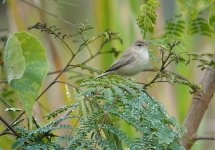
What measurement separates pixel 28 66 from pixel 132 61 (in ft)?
5.51

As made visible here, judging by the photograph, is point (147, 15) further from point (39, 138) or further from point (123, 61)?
point (123, 61)

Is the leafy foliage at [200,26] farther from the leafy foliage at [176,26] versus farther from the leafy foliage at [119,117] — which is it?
the leafy foliage at [119,117]

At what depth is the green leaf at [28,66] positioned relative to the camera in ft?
3.57

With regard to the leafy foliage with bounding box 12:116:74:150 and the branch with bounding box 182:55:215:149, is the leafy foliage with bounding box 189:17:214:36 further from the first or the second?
the leafy foliage with bounding box 12:116:74:150

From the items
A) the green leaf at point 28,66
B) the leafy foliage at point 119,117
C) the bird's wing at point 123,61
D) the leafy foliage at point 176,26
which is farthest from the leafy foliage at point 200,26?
the green leaf at point 28,66

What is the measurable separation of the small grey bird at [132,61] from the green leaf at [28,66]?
1.29 metres

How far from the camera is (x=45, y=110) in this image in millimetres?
2416

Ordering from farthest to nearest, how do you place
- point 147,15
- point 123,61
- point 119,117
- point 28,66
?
1. point 123,61
2. point 147,15
3. point 119,117
4. point 28,66

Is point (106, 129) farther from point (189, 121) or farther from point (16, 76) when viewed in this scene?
point (189, 121)

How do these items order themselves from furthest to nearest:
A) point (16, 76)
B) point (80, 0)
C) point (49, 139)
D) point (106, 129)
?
1. point (80, 0)
2. point (49, 139)
3. point (106, 129)
4. point (16, 76)

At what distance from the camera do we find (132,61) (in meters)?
2.77

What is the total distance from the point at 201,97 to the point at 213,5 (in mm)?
342

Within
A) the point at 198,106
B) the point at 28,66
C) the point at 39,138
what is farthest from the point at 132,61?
the point at 28,66

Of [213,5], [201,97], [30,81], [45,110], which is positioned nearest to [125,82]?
[30,81]
